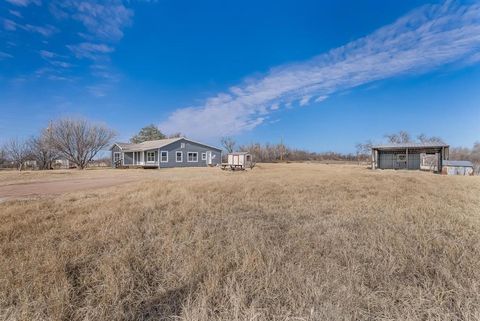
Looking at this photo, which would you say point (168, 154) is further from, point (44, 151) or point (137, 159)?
point (44, 151)

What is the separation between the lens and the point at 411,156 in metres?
27.0

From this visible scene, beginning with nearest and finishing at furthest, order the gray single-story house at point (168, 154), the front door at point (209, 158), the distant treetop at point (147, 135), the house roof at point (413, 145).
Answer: the house roof at point (413, 145) → the gray single-story house at point (168, 154) → the front door at point (209, 158) → the distant treetop at point (147, 135)

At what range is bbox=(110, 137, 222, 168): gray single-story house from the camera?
101 ft

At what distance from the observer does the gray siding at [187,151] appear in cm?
3116

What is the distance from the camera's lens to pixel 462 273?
9.32 ft

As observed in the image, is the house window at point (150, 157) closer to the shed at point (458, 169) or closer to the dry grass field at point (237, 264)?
the dry grass field at point (237, 264)

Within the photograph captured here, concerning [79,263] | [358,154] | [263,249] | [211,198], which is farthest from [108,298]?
[358,154]

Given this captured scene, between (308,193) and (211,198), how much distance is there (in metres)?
3.20

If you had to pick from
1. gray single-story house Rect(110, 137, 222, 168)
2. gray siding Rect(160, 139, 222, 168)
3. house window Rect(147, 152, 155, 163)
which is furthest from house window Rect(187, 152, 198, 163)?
house window Rect(147, 152, 155, 163)

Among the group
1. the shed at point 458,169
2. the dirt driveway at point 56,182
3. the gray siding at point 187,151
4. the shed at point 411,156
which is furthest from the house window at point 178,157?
the shed at point 458,169

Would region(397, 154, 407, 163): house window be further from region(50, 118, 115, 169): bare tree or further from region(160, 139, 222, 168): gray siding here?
region(50, 118, 115, 169): bare tree

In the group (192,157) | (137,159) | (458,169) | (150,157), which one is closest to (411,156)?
(458,169)

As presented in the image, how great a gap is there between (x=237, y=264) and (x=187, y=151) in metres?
30.8

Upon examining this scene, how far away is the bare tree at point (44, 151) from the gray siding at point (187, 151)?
16.4m
